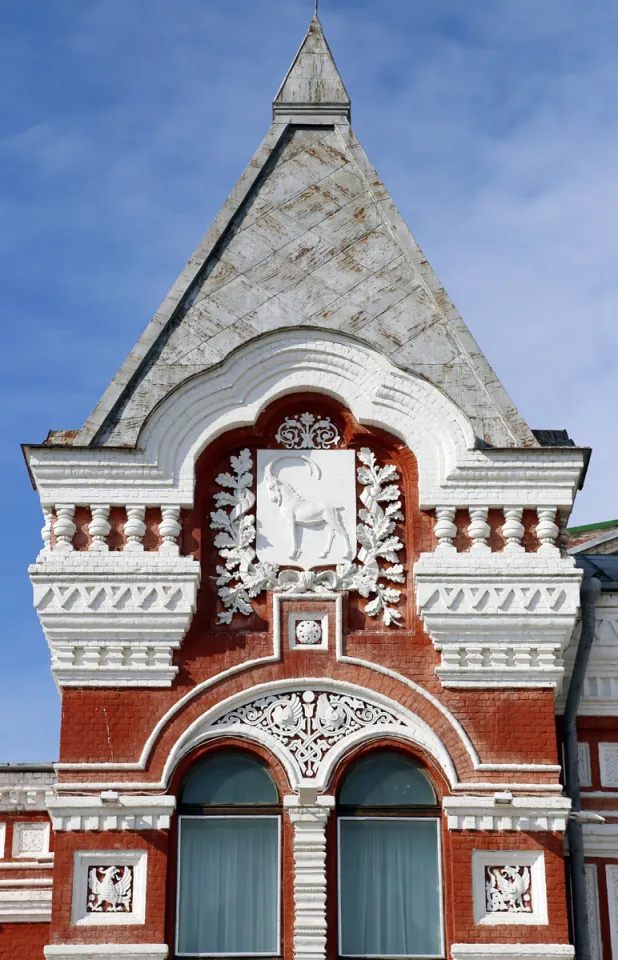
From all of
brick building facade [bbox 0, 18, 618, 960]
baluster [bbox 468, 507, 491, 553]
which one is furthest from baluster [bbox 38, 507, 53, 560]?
baluster [bbox 468, 507, 491, 553]

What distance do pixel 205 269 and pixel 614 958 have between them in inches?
274

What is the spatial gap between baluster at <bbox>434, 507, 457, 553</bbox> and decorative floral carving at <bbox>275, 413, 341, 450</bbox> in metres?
1.21

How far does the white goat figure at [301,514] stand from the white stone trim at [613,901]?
11.3 ft

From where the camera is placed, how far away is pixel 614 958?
13844mm

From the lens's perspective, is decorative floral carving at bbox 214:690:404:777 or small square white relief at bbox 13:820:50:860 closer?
decorative floral carving at bbox 214:690:404:777

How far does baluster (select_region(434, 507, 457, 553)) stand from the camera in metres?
14.2

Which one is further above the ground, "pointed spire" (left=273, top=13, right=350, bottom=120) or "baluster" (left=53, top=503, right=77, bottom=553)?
"pointed spire" (left=273, top=13, right=350, bottom=120)

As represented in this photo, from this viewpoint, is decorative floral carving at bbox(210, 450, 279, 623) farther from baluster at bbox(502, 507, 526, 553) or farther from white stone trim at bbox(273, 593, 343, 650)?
baluster at bbox(502, 507, 526, 553)

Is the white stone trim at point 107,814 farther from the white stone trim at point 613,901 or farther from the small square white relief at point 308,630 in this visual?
the white stone trim at point 613,901

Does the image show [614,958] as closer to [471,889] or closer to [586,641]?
[471,889]

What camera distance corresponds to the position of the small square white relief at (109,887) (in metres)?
13.0

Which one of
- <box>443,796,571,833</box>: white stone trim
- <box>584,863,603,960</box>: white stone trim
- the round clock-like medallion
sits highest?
the round clock-like medallion

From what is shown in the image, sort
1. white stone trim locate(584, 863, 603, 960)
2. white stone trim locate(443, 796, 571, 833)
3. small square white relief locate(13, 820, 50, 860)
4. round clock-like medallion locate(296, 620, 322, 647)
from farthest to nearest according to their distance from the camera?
small square white relief locate(13, 820, 50, 860), round clock-like medallion locate(296, 620, 322, 647), white stone trim locate(584, 863, 603, 960), white stone trim locate(443, 796, 571, 833)

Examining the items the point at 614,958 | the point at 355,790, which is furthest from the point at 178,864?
the point at 614,958
